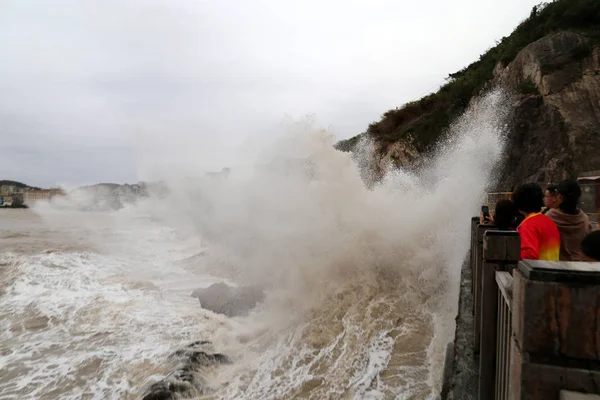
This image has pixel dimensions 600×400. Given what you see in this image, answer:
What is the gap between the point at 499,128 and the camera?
741 inches

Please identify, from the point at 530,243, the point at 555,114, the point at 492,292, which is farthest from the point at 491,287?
the point at 555,114

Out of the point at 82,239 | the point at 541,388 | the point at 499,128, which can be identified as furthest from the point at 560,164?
the point at 82,239

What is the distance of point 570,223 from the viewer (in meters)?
3.04

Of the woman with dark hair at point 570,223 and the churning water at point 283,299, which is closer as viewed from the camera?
the woman with dark hair at point 570,223

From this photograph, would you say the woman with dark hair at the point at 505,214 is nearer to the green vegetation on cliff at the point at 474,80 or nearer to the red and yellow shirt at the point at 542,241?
the red and yellow shirt at the point at 542,241

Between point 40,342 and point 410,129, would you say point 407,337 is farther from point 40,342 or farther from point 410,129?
point 410,129

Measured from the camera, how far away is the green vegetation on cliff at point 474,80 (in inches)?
712

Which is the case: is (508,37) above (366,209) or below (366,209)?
above

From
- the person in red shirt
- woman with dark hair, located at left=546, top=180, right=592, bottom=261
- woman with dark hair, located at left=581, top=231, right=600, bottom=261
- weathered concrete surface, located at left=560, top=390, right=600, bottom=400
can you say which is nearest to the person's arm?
the person in red shirt

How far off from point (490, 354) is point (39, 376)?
7.74 meters

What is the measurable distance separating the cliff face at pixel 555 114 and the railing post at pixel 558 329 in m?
17.5

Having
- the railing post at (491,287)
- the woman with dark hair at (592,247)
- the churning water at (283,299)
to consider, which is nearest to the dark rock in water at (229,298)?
the churning water at (283,299)

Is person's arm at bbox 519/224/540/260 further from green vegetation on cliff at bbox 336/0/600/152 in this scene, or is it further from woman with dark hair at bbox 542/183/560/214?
green vegetation on cliff at bbox 336/0/600/152

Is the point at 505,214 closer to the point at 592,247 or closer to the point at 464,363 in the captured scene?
the point at 592,247
